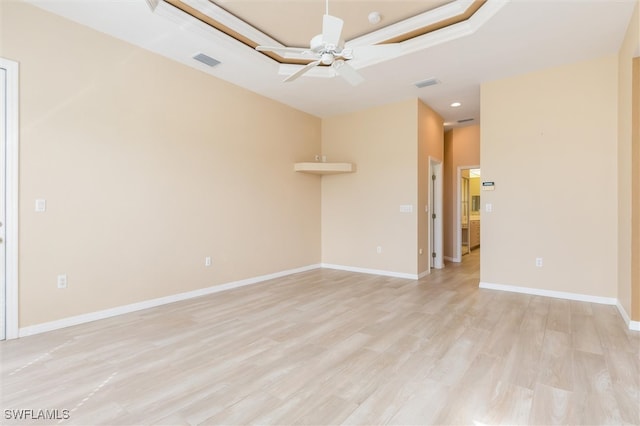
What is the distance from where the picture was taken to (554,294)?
4.28 meters

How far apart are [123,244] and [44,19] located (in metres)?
2.37

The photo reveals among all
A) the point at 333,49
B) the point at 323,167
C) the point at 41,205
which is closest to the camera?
the point at 333,49

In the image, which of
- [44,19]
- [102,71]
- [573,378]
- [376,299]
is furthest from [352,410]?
[44,19]

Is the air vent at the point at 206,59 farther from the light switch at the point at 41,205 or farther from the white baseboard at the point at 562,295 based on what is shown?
the white baseboard at the point at 562,295

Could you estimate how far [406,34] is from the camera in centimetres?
362

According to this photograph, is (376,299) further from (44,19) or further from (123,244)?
(44,19)

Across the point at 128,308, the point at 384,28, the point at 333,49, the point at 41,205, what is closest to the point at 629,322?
the point at 333,49

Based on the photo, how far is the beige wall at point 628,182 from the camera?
3080mm

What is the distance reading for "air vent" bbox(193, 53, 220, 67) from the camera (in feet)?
12.9

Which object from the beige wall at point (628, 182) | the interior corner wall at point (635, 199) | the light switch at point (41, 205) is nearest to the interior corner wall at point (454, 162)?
the beige wall at point (628, 182)

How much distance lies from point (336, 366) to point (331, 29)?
8.56ft

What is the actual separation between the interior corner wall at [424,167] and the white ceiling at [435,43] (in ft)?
2.01

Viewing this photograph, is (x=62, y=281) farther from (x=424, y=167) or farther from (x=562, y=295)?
(x=562, y=295)

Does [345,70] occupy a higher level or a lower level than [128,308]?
higher
